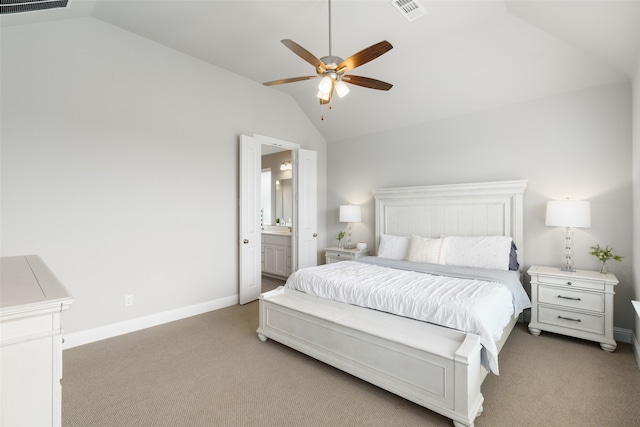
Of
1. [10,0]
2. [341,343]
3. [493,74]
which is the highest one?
[493,74]

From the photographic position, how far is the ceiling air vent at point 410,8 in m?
2.70

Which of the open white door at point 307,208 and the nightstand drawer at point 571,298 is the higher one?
the open white door at point 307,208

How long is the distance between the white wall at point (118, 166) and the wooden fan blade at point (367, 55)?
231cm

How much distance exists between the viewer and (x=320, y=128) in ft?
17.9

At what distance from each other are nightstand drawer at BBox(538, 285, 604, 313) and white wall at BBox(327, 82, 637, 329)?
478 millimetres

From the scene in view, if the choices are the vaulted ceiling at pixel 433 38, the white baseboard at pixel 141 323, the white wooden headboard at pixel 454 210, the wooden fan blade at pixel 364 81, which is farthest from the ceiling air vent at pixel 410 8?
the white baseboard at pixel 141 323

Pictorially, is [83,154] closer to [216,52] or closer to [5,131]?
[5,131]

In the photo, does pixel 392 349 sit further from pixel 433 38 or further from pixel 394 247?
pixel 433 38

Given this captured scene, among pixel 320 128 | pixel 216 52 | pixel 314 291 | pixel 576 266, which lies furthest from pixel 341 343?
pixel 320 128

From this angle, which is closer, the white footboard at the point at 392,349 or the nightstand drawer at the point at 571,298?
the white footboard at the point at 392,349

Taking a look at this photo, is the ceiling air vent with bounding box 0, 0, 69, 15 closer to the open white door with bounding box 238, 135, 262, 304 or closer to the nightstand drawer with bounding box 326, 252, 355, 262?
the open white door with bounding box 238, 135, 262, 304

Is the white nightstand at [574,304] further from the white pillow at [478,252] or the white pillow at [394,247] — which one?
the white pillow at [394,247]

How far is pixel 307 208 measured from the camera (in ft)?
16.9

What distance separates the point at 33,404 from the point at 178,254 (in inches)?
111
